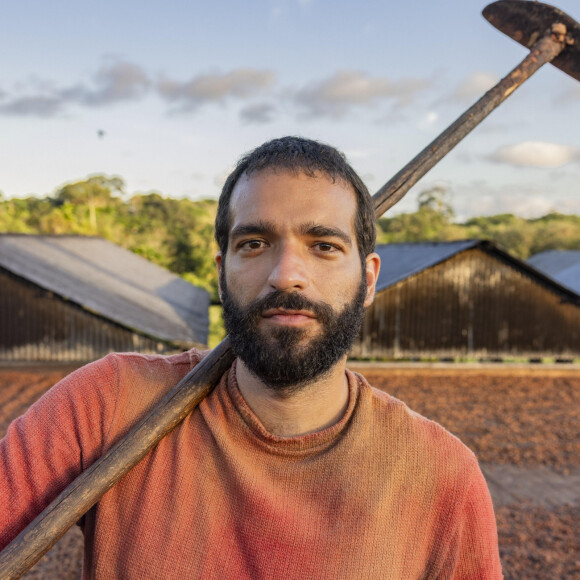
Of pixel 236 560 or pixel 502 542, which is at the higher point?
pixel 236 560

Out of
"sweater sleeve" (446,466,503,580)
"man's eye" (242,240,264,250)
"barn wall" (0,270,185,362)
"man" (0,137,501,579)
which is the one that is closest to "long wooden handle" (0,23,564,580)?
"man" (0,137,501,579)

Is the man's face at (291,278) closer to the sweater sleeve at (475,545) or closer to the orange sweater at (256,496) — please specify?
the orange sweater at (256,496)

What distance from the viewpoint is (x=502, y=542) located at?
647 cm

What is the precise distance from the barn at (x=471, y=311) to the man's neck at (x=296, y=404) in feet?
48.8

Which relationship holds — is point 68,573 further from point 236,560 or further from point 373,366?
point 373,366

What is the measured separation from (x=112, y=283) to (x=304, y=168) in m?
17.4

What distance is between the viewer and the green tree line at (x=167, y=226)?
37312 mm

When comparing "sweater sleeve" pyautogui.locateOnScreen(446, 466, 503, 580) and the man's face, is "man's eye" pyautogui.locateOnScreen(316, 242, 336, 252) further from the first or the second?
"sweater sleeve" pyautogui.locateOnScreen(446, 466, 503, 580)

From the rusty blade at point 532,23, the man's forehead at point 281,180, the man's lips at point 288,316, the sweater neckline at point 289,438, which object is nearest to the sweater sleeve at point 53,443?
the sweater neckline at point 289,438

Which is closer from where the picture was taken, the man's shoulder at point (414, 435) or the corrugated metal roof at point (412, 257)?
the man's shoulder at point (414, 435)

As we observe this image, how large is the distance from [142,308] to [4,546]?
1488 cm

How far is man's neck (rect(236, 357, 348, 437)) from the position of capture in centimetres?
170

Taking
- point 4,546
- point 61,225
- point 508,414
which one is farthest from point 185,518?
point 61,225

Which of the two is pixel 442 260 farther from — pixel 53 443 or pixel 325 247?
pixel 53 443
